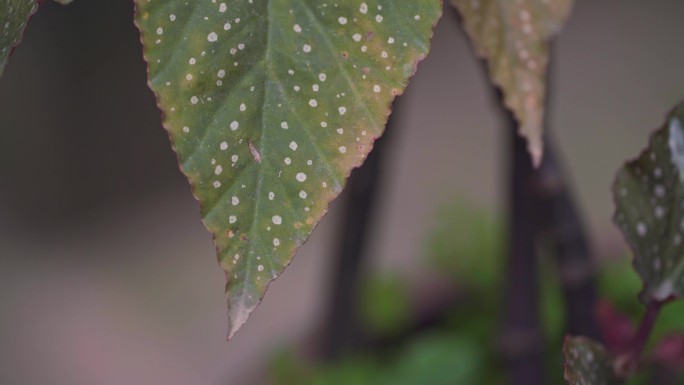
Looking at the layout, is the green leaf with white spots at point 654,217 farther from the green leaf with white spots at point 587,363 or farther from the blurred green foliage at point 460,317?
the blurred green foliage at point 460,317

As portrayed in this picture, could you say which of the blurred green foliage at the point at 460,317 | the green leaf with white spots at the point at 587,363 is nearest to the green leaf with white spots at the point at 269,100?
the green leaf with white spots at the point at 587,363

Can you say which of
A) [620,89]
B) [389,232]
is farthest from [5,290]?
[620,89]

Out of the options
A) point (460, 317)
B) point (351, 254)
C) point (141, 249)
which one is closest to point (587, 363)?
point (351, 254)

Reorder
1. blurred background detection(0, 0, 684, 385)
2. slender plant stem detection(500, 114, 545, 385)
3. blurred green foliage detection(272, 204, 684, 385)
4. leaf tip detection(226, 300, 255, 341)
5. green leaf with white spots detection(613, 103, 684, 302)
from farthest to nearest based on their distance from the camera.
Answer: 1. blurred background detection(0, 0, 684, 385)
2. blurred green foliage detection(272, 204, 684, 385)
3. slender plant stem detection(500, 114, 545, 385)
4. green leaf with white spots detection(613, 103, 684, 302)
5. leaf tip detection(226, 300, 255, 341)

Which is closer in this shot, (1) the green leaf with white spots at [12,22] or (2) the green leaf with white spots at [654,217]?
(1) the green leaf with white spots at [12,22]

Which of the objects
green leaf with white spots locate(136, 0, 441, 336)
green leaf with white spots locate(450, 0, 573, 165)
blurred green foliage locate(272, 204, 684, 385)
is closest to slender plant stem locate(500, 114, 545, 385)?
blurred green foliage locate(272, 204, 684, 385)

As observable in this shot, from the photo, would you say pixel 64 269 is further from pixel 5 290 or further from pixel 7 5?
pixel 7 5

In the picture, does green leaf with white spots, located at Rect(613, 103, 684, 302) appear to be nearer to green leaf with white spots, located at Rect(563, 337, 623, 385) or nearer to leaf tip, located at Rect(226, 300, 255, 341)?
green leaf with white spots, located at Rect(563, 337, 623, 385)
